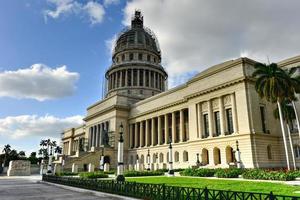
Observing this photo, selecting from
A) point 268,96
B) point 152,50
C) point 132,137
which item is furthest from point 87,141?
point 268,96

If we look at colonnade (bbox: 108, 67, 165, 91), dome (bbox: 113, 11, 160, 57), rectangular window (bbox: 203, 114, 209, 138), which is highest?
dome (bbox: 113, 11, 160, 57)

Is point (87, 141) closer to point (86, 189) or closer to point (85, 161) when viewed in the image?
point (85, 161)

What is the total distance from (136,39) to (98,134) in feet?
127

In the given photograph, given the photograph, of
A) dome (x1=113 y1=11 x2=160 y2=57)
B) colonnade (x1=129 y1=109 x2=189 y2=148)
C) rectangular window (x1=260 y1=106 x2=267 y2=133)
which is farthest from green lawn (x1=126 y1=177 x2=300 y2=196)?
dome (x1=113 y1=11 x2=160 y2=57)

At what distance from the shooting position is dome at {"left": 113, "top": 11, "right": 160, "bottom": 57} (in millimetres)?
96562

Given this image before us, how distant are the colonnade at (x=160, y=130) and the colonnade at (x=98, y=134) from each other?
7466 mm

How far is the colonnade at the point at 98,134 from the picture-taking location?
245ft

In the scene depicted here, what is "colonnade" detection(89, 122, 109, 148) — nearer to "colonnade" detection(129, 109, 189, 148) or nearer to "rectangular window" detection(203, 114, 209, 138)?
"colonnade" detection(129, 109, 189, 148)

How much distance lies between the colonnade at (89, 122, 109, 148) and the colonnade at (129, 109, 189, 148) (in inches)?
294

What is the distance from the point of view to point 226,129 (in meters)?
44.9

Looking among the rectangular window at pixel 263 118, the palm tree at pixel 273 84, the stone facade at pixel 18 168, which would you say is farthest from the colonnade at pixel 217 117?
the stone facade at pixel 18 168

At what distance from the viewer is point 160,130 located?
64.0 m

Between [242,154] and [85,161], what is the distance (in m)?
38.2

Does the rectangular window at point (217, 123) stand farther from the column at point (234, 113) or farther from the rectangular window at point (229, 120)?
the column at point (234, 113)
